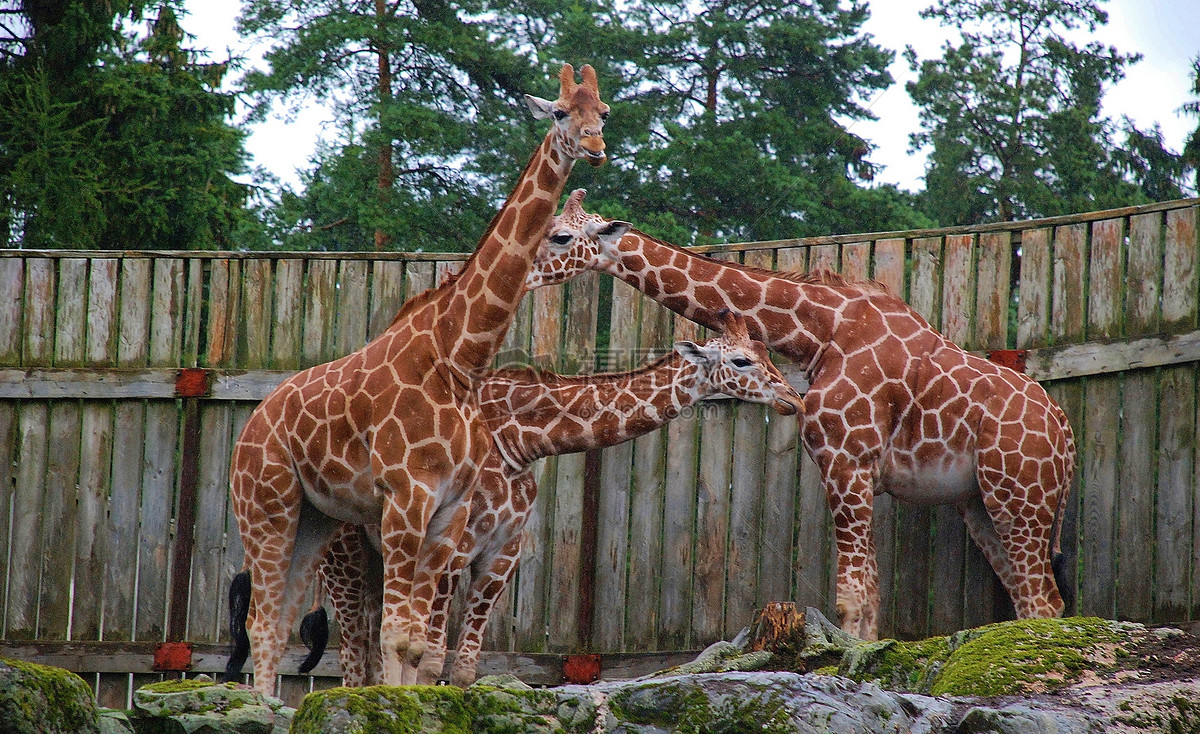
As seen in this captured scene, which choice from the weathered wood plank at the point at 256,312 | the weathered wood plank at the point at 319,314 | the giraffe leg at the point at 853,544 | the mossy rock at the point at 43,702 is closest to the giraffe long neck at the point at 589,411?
the giraffe leg at the point at 853,544

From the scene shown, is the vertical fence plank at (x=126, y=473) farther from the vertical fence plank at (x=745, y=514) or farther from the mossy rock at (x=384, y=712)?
the mossy rock at (x=384, y=712)

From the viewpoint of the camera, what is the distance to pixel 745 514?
7172 millimetres

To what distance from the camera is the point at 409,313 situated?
6.02 m

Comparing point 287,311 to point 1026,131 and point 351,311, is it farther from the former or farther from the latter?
point 1026,131

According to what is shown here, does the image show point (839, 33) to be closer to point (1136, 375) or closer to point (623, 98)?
point (623, 98)

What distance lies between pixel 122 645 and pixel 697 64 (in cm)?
1050

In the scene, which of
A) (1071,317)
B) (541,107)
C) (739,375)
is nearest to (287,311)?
(541,107)

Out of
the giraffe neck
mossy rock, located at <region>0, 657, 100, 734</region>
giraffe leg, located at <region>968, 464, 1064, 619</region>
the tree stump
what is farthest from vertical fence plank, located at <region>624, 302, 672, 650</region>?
mossy rock, located at <region>0, 657, 100, 734</region>

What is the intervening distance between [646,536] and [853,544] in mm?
1470

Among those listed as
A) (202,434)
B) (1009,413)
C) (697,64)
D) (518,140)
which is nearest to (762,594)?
(1009,413)

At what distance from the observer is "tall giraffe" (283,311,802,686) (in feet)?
19.8

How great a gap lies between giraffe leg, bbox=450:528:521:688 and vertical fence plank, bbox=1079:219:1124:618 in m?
3.03

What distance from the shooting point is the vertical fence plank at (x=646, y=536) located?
7.15 metres

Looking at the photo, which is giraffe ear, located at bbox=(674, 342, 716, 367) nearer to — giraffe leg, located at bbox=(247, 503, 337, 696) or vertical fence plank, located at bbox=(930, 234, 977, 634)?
vertical fence plank, located at bbox=(930, 234, 977, 634)
